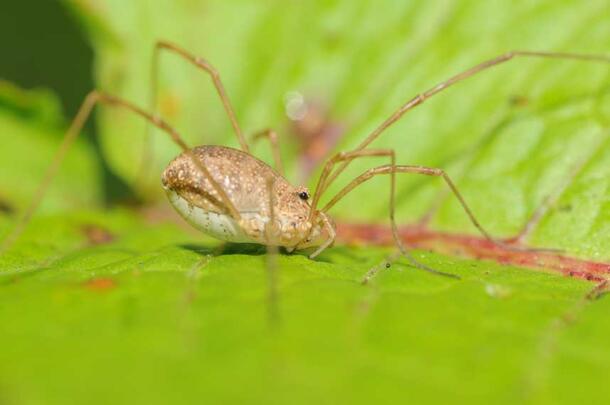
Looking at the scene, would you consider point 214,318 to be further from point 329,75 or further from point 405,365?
point 329,75

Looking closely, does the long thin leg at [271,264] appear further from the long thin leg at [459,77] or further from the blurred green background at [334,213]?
the long thin leg at [459,77]

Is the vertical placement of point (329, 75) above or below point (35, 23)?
below

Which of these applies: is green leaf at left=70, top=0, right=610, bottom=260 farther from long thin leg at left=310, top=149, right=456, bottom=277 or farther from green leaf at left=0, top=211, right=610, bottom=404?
green leaf at left=0, top=211, right=610, bottom=404

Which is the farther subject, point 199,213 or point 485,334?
point 199,213

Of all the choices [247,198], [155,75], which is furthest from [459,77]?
[155,75]

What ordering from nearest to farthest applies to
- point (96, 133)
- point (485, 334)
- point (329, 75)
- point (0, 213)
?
point (485, 334) → point (0, 213) → point (329, 75) → point (96, 133)

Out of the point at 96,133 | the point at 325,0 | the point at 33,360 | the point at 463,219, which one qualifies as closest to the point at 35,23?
the point at 96,133

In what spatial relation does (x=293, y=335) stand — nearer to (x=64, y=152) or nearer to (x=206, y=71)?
(x=64, y=152)

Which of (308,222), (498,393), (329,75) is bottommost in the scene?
(498,393)
